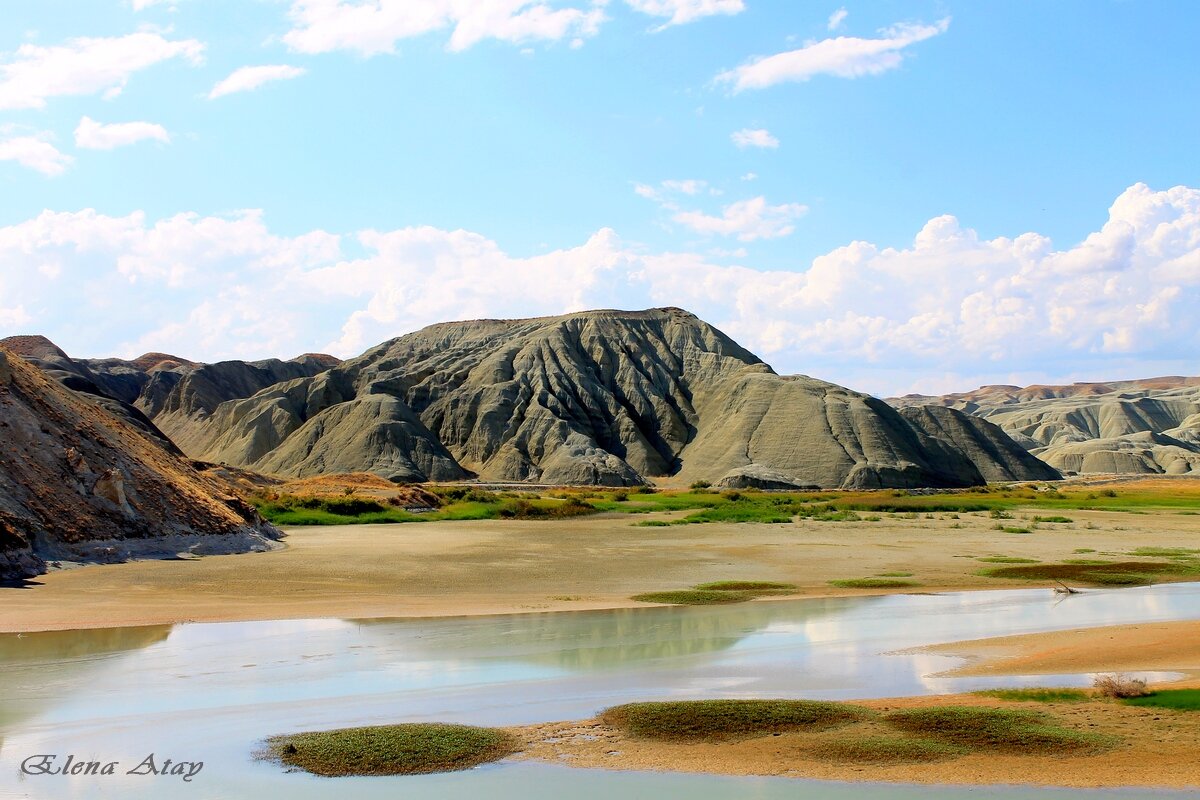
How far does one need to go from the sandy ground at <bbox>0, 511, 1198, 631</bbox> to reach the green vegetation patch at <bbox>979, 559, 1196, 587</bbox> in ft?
4.20

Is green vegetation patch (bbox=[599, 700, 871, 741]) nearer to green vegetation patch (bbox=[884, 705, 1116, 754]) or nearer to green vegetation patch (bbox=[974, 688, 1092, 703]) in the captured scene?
green vegetation patch (bbox=[884, 705, 1116, 754])

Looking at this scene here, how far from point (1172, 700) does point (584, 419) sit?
112 meters

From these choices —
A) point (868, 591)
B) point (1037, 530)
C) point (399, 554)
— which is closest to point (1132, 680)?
point (868, 591)

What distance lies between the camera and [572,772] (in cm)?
1045

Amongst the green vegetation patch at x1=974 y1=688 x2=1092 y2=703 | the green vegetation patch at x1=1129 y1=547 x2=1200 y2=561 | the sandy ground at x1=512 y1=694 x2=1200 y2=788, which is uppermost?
the sandy ground at x1=512 y1=694 x2=1200 y2=788

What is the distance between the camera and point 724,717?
12367 millimetres

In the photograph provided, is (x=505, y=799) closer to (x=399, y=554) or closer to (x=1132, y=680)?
(x=1132, y=680)

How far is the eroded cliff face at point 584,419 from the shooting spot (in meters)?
107

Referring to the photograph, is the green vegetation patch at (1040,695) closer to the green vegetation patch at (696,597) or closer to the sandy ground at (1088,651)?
the sandy ground at (1088,651)

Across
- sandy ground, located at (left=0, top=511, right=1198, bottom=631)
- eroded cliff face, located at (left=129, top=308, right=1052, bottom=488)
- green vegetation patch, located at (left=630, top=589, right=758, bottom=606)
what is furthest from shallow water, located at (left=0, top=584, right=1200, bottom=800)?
eroded cliff face, located at (left=129, top=308, right=1052, bottom=488)

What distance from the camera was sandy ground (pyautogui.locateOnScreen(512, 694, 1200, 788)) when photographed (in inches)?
397

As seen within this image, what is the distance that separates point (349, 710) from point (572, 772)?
13.4 ft

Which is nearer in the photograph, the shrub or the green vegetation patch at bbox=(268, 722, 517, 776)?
the green vegetation patch at bbox=(268, 722, 517, 776)

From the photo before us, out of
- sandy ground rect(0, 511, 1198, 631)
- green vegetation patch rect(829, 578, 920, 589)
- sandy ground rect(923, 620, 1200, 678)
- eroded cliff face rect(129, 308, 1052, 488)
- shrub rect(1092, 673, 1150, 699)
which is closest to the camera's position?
shrub rect(1092, 673, 1150, 699)
